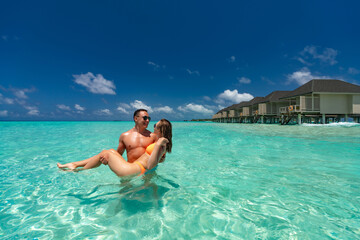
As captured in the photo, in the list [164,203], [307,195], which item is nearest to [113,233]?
[164,203]

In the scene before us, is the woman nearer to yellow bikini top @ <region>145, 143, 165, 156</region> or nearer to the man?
yellow bikini top @ <region>145, 143, 165, 156</region>

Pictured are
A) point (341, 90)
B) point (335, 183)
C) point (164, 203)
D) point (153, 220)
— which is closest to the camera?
point (153, 220)

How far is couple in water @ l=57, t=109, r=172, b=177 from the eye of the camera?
105 inches

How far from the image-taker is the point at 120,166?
106 inches

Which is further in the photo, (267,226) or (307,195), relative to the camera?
(307,195)

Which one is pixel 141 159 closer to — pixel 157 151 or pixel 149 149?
pixel 149 149

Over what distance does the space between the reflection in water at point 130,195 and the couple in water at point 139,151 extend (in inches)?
14.6

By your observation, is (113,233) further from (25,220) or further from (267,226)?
(267,226)

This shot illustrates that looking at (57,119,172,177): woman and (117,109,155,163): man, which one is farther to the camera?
(117,109,155,163): man

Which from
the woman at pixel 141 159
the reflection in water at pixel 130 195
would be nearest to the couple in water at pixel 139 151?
the woman at pixel 141 159

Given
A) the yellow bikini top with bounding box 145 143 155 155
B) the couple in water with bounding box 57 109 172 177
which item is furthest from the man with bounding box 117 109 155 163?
the yellow bikini top with bounding box 145 143 155 155

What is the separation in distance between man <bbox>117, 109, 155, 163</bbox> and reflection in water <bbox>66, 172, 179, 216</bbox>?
43 cm

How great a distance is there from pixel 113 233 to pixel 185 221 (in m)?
0.84

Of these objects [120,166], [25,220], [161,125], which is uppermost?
[161,125]
